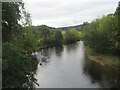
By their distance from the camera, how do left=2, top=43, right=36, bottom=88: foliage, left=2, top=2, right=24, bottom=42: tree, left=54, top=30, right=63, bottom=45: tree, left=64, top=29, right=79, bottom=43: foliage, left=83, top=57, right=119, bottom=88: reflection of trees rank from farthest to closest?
left=64, top=29, right=79, bottom=43: foliage → left=54, top=30, right=63, bottom=45: tree → left=83, top=57, right=119, bottom=88: reflection of trees → left=2, top=2, right=24, bottom=42: tree → left=2, top=43, right=36, bottom=88: foliage

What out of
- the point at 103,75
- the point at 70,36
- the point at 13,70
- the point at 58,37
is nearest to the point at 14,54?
the point at 13,70

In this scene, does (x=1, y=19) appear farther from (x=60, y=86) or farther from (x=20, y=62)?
(x=60, y=86)

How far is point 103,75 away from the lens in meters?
32.4

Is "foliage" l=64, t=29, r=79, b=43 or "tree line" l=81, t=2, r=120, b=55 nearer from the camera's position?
"tree line" l=81, t=2, r=120, b=55

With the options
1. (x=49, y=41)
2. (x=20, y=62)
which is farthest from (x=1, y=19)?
(x=49, y=41)

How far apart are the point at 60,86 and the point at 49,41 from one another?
7030 cm

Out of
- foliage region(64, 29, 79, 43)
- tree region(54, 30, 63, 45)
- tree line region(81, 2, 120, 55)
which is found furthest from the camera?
foliage region(64, 29, 79, 43)

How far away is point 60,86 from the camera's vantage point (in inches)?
1078

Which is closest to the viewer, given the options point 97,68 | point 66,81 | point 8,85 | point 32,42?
point 8,85

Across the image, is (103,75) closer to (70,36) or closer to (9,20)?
(9,20)

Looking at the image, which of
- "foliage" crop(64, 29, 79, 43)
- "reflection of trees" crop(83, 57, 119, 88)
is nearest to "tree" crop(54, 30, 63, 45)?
"foliage" crop(64, 29, 79, 43)

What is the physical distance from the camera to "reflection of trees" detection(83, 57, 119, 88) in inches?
1096

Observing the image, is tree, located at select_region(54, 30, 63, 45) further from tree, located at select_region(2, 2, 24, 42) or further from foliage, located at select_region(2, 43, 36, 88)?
foliage, located at select_region(2, 43, 36, 88)

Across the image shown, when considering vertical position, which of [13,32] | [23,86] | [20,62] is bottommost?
[23,86]
